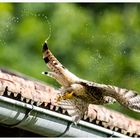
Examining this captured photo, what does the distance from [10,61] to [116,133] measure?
352cm

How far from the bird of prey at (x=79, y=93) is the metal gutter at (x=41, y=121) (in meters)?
0.06

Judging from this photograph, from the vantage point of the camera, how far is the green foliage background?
8.38 metres

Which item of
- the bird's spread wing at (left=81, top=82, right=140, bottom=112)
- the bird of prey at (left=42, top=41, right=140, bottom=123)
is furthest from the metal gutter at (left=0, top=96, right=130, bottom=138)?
the bird's spread wing at (left=81, top=82, right=140, bottom=112)

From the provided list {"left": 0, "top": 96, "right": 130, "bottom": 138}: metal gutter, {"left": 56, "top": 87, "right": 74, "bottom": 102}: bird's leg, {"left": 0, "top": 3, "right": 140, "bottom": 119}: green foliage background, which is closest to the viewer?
{"left": 0, "top": 96, "right": 130, "bottom": 138}: metal gutter

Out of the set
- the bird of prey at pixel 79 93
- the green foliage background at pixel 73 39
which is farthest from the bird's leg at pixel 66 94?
the green foliage background at pixel 73 39

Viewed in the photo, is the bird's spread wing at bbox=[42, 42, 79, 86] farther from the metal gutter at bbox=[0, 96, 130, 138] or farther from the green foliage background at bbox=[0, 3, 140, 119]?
the green foliage background at bbox=[0, 3, 140, 119]

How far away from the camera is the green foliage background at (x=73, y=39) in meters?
8.38

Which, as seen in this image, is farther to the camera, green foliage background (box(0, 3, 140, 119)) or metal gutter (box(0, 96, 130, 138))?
green foliage background (box(0, 3, 140, 119))

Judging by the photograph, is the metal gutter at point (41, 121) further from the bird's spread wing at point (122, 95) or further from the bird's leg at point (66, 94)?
the bird's spread wing at point (122, 95)

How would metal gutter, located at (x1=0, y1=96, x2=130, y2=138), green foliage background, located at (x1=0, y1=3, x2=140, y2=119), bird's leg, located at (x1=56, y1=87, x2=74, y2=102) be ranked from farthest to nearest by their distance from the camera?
green foliage background, located at (x1=0, y1=3, x2=140, y2=119) → bird's leg, located at (x1=56, y1=87, x2=74, y2=102) → metal gutter, located at (x1=0, y1=96, x2=130, y2=138)

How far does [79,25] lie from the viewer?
917 cm

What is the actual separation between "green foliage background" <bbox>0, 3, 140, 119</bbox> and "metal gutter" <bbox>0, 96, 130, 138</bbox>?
11.0ft

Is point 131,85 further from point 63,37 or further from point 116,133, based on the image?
point 116,133

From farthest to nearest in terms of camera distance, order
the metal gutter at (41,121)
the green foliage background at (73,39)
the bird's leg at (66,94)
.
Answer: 1. the green foliage background at (73,39)
2. the bird's leg at (66,94)
3. the metal gutter at (41,121)
